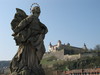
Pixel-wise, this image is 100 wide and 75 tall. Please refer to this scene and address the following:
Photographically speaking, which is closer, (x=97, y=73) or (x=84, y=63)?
(x=97, y=73)

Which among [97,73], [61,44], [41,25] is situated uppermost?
[61,44]

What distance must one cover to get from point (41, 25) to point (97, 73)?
59.9 m

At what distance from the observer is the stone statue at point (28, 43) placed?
10492 mm

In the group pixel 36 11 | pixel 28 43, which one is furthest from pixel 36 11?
pixel 28 43

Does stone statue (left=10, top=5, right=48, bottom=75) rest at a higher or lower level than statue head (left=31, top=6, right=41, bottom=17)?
lower

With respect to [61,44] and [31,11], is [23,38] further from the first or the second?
[61,44]

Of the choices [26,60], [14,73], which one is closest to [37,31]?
[26,60]

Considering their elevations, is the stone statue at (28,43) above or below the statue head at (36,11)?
below

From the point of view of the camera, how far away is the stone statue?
34.4 ft

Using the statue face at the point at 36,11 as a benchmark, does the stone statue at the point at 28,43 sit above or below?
below

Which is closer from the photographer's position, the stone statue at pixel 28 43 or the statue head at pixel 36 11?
the stone statue at pixel 28 43

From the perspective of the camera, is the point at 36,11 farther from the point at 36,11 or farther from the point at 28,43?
the point at 28,43

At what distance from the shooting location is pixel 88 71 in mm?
71938

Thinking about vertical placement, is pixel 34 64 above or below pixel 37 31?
below
